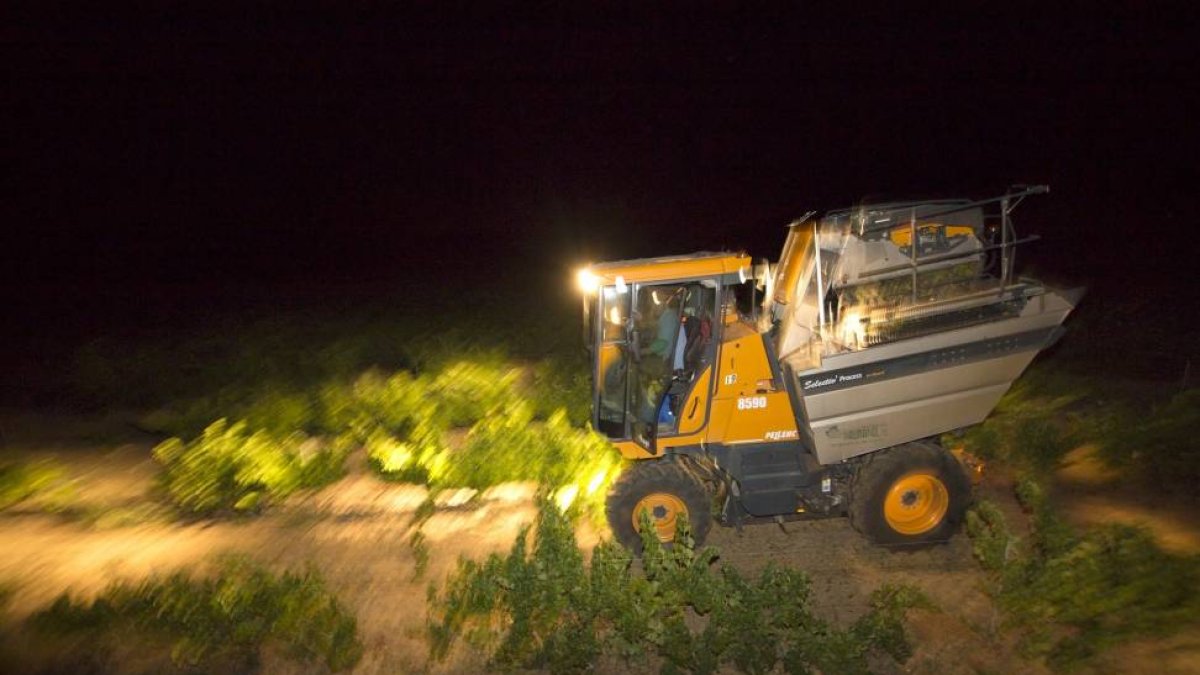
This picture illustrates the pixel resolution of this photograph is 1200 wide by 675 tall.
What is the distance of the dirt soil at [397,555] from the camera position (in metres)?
4.93

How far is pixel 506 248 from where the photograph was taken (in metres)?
30.0

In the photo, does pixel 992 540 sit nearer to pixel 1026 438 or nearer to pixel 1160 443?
pixel 1026 438

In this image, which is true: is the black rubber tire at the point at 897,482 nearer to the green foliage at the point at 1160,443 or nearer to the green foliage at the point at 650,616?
the green foliage at the point at 650,616

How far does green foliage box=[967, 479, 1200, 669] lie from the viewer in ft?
14.7

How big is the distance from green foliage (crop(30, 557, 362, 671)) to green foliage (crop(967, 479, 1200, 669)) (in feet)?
15.0

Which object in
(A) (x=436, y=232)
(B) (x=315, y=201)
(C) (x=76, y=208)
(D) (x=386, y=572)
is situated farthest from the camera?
(B) (x=315, y=201)

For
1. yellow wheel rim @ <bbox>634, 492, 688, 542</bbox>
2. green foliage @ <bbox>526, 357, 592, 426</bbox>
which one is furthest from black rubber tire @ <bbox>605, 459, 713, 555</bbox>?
green foliage @ <bbox>526, 357, 592, 426</bbox>

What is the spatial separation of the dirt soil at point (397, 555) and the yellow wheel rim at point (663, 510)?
20.3 inches

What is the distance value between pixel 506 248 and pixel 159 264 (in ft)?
44.2

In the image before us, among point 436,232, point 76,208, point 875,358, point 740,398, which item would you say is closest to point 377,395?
point 740,398

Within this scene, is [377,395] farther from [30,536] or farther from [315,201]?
[315,201]

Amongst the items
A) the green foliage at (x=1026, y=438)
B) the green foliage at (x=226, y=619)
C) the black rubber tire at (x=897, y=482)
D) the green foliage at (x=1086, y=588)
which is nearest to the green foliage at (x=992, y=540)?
the green foliage at (x=1086, y=588)

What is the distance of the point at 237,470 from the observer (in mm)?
8039

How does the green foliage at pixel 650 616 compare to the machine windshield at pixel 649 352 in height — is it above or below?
below
